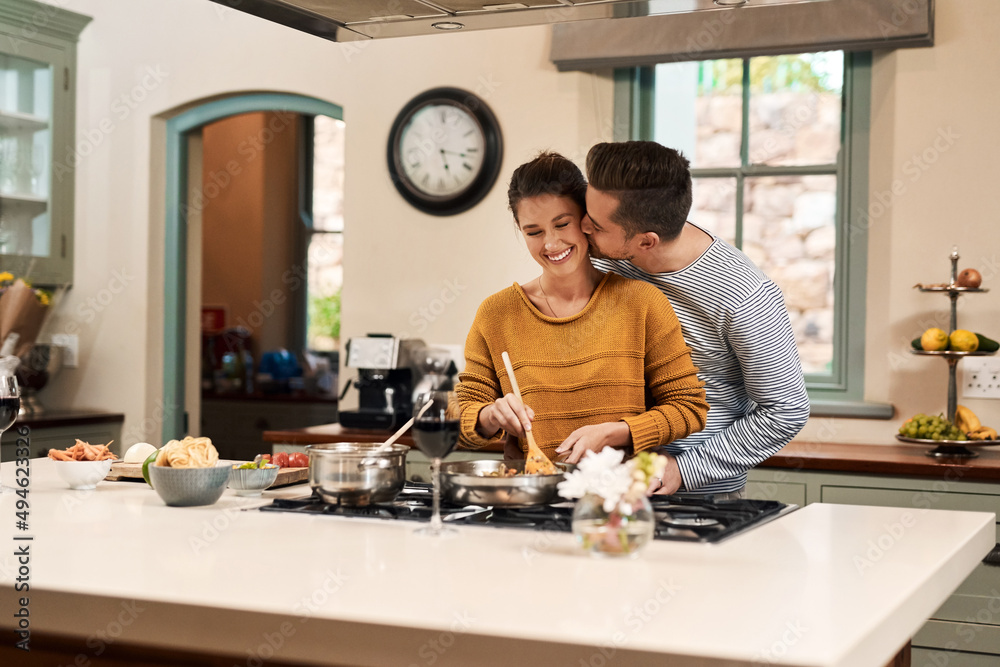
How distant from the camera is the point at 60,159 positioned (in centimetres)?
Answer: 449

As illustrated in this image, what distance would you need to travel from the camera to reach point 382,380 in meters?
3.77

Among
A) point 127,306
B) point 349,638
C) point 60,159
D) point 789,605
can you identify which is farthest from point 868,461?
point 60,159

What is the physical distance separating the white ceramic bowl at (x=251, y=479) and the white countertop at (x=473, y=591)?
9.5 inches

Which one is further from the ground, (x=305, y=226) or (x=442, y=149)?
(x=442, y=149)

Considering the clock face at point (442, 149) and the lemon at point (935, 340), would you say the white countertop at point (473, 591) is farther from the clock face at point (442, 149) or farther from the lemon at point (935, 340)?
the clock face at point (442, 149)

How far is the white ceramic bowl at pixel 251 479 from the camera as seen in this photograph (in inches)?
73.2

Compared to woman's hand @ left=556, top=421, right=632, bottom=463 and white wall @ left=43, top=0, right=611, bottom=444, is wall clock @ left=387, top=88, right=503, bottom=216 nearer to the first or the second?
white wall @ left=43, top=0, right=611, bottom=444

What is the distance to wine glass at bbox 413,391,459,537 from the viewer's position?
1527 millimetres

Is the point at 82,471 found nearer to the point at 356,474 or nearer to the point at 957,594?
the point at 356,474

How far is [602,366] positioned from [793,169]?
204cm

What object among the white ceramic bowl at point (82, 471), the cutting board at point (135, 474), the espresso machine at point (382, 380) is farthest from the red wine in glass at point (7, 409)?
the espresso machine at point (382, 380)

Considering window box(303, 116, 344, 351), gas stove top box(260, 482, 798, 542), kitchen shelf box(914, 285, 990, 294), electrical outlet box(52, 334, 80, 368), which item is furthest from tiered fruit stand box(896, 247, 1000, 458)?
window box(303, 116, 344, 351)

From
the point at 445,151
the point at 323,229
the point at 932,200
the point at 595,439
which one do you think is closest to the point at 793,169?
the point at 932,200

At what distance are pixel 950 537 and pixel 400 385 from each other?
2.45m
